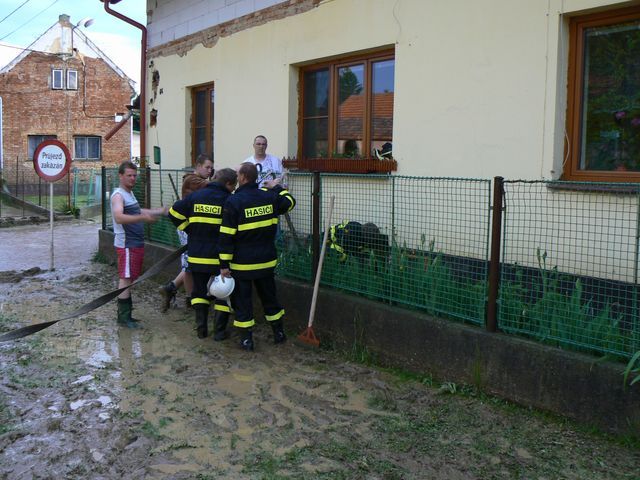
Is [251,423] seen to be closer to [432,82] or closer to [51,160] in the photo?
[432,82]

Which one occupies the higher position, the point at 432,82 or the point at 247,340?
the point at 432,82

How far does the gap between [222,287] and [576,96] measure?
346 centimetres

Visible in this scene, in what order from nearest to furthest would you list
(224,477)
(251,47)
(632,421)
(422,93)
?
(224,477) < (632,421) < (422,93) < (251,47)

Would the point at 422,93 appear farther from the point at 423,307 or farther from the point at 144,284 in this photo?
the point at 144,284

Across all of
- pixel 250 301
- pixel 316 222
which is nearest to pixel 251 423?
pixel 250 301

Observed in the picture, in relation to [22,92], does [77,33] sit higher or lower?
higher

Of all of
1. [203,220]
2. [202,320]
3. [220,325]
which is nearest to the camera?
[203,220]

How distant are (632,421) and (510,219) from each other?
191cm

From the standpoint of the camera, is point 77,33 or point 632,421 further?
point 77,33

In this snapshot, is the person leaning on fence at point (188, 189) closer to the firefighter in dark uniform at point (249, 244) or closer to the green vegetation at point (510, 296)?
the firefighter in dark uniform at point (249, 244)

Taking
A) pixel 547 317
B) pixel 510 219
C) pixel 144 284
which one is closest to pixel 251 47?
pixel 144 284

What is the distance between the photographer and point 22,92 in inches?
1225

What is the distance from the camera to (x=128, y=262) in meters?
6.80

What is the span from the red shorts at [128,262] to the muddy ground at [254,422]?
0.75 meters
